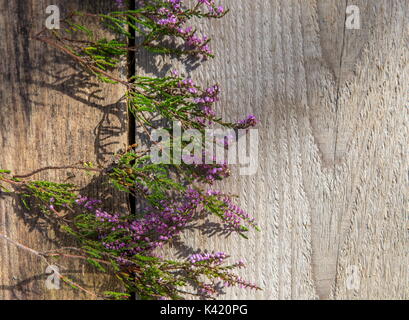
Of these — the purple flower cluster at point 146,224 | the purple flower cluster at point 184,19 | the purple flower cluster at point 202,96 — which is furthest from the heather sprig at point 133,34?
the purple flower cluster at point 146,224

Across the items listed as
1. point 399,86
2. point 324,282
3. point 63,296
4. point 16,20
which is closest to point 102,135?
point 16,20

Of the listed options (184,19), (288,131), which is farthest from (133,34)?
(288,131)

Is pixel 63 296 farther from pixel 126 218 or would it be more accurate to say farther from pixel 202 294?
pixel 202 294

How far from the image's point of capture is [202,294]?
181 cm

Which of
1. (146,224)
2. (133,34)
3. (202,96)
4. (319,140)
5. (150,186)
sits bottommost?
(146,224)

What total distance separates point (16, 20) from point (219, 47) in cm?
89

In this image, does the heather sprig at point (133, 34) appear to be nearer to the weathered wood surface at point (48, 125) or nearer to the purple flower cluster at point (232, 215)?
the weathered wood surface at point (48, 125)

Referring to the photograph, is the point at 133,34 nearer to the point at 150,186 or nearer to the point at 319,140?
the point at 150,186

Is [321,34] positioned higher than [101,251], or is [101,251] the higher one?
[321,34]

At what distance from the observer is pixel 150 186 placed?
5.37ft

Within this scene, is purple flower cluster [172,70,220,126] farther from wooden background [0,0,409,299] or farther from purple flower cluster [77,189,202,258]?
purple flower cluster [77,189,202,258]

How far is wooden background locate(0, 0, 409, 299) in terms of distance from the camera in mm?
1775

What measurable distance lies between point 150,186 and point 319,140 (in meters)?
0.78

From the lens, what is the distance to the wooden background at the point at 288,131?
178cm
